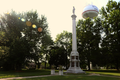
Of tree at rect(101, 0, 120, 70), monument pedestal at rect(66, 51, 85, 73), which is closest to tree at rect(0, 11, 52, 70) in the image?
monument pedestal at rect(66, 51, 85, 73)

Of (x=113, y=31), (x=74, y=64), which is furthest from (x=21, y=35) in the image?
(x=113, y=31)

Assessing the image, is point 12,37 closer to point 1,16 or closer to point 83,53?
point 1,16

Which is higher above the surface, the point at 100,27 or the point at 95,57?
the point at 100,27


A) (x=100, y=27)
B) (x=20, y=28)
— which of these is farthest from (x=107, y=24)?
(x=20, y=28)

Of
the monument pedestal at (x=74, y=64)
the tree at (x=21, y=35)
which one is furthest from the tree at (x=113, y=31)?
the tree at (x=21, y=35)

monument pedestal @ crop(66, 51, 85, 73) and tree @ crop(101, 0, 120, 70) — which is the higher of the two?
tree @ crop(101, 0, 120, 70)

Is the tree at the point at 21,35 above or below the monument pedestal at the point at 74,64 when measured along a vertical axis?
above

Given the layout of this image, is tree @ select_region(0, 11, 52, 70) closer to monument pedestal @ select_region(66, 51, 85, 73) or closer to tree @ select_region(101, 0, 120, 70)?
monument pedestal @ select_region(66, 51, 85, 73)

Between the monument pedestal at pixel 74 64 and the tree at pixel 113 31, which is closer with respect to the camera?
the monument pedestal at pixel 74 64

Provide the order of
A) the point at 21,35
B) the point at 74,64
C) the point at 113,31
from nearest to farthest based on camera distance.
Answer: the point at 74,64
the point at 113,31
the point at 21,35

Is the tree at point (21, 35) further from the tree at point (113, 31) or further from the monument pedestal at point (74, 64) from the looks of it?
the tree at point (113, 31)

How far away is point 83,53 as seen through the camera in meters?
41.3

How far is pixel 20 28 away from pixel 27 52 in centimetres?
828

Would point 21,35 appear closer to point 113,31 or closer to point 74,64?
point 74,64
